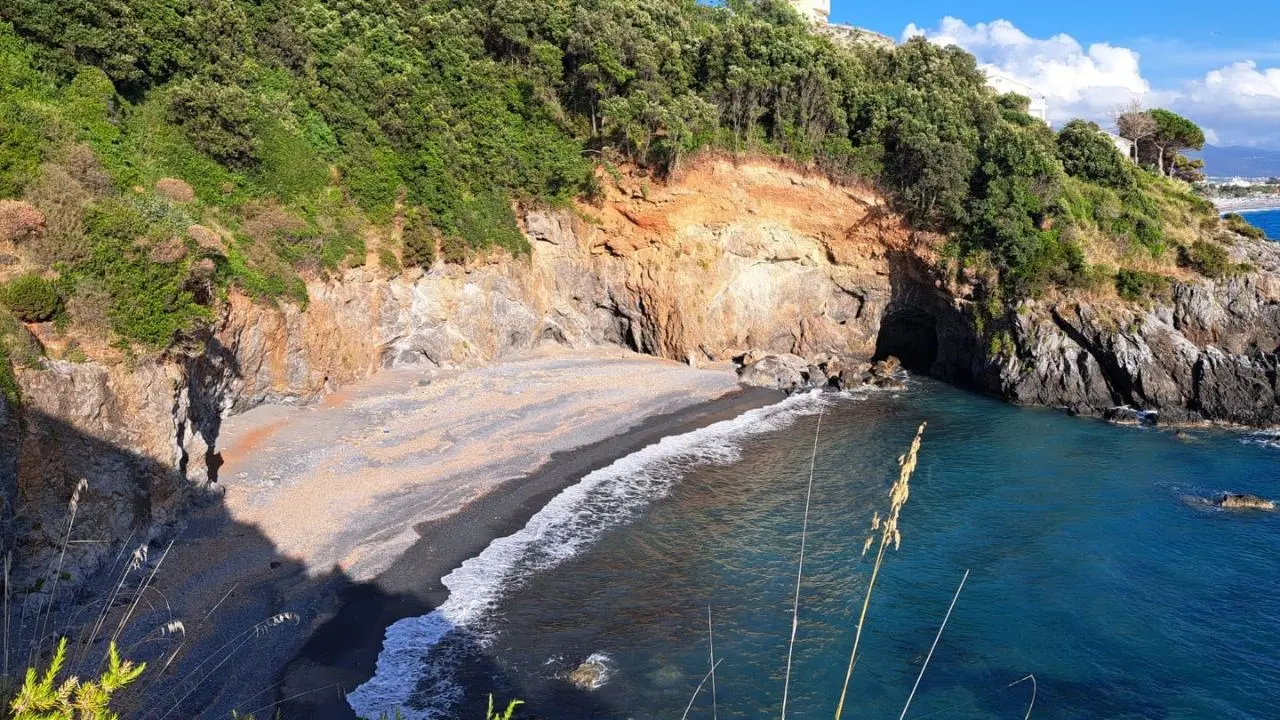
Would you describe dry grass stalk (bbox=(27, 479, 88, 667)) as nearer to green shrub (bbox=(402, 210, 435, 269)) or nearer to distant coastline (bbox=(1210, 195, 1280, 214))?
green shrub (bbox=(402, 210, 435, 269))

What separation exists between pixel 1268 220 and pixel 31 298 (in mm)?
121414

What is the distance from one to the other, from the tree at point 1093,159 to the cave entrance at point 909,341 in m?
10.5

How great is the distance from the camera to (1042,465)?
81.6 feet

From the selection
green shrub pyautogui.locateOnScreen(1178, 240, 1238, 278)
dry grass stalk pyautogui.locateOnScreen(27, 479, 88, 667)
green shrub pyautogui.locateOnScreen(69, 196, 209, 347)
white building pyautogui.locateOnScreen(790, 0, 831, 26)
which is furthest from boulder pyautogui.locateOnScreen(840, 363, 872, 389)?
white building pyautogui.locateOnScreen(790, 0, 831, 26)

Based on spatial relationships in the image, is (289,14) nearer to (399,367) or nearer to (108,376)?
(399,367)

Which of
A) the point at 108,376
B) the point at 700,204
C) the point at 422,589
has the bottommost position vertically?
the point at 422,589

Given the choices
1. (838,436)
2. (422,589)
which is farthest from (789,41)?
(422,589)

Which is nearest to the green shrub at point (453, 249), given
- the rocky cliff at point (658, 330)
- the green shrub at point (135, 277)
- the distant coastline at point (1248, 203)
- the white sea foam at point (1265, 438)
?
the rocky cliff at point (658, 330)

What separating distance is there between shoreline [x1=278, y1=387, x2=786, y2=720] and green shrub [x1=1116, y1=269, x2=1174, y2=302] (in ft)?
→ 71.0

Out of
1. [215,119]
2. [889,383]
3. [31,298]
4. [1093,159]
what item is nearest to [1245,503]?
[889,383]

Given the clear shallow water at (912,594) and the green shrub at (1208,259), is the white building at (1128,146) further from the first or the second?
the clear shallow water at (912,594)

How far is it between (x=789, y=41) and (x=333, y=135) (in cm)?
2358

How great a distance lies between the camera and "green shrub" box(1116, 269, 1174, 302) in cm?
3123

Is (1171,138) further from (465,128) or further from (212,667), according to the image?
(212,667)
